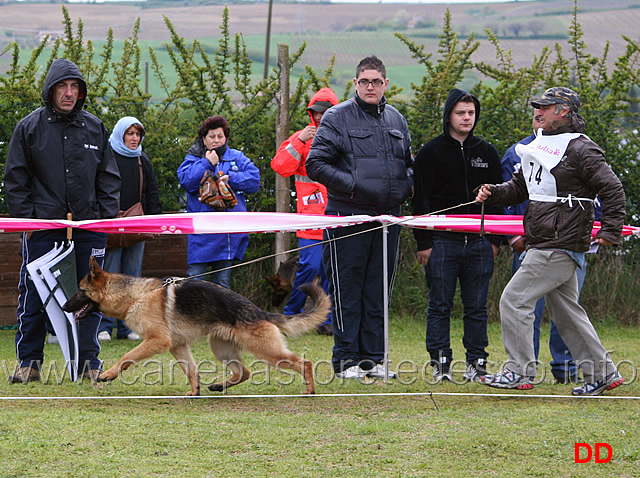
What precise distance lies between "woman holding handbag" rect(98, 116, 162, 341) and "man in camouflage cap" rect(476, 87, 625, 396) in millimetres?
3882

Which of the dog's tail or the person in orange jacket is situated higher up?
the person in orange jacket

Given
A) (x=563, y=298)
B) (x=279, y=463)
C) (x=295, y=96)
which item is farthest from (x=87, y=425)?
(x=295, y=96)

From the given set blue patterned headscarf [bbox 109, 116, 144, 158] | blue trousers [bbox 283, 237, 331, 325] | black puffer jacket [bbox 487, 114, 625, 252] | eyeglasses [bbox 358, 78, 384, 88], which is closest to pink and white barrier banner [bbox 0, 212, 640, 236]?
black puffer jacket [bbox 487, 114, 625, 252]

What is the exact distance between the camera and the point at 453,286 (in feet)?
22.8

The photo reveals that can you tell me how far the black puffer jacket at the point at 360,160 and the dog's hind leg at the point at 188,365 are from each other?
1.59 meters

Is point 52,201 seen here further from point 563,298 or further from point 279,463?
point 563,298

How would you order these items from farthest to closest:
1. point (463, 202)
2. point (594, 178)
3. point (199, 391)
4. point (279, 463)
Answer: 1. point (463, 202)
2. point (199, 391)
3. point (594, 178)
4. point (279, 463)

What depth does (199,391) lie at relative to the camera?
6328mm

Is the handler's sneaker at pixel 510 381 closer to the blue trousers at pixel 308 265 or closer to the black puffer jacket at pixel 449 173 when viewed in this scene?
the black puffer jacket at pixel 449 173

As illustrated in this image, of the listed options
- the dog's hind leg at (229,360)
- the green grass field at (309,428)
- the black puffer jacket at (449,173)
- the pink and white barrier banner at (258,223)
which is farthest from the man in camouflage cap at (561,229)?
the dog's hind leg at (229,360)

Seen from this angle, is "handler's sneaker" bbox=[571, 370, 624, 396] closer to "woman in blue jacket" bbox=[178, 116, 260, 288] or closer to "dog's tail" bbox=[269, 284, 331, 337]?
"dog's tail" bbox=[269, 284, 331, 337]

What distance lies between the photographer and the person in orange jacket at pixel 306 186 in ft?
27.4

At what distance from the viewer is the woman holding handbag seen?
866cm

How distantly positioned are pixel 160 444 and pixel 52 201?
2536mm
